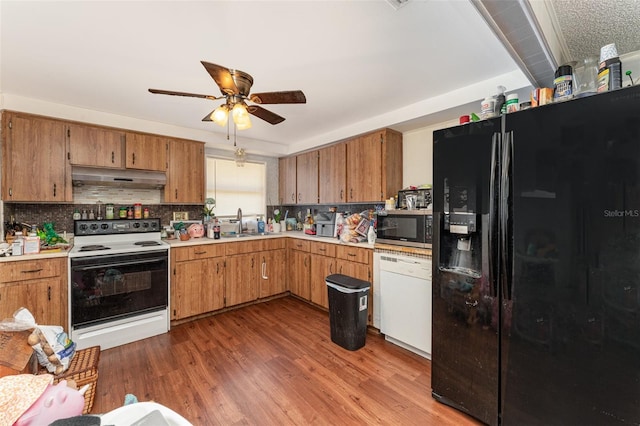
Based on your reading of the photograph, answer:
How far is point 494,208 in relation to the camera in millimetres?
1569

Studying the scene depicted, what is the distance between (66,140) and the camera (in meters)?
2.83

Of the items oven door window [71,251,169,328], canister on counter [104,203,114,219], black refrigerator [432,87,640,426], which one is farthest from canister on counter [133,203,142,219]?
black refrigerator [432,87,640,426]

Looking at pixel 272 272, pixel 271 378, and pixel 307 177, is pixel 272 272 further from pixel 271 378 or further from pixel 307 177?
pixel 271 378

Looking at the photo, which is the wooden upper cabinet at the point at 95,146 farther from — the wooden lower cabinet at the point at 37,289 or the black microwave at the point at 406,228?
the black microwave at the point at 406,228

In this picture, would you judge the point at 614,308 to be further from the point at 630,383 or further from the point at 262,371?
the point at 262,371

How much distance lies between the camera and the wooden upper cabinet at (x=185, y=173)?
11.4 feet

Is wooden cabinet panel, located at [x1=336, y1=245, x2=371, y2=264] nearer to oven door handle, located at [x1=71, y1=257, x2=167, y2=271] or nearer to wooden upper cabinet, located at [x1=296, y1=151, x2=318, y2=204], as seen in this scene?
wooden upper cabinet, located at [x1=296, y1=151, x2=318, y2=204]

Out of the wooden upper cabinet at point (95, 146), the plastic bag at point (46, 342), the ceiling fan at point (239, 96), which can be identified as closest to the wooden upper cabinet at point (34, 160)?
the wooden upper cabinet at point (95, 146)

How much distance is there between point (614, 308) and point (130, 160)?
14.3ft

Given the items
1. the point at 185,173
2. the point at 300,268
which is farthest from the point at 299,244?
the point at 185,173

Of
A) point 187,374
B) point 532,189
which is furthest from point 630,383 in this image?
point 187,374

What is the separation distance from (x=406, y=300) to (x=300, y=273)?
176cm

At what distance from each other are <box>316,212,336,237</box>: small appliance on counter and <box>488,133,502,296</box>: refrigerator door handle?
7.60 feet

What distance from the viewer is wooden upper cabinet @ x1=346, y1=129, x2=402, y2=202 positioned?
3105 mm
